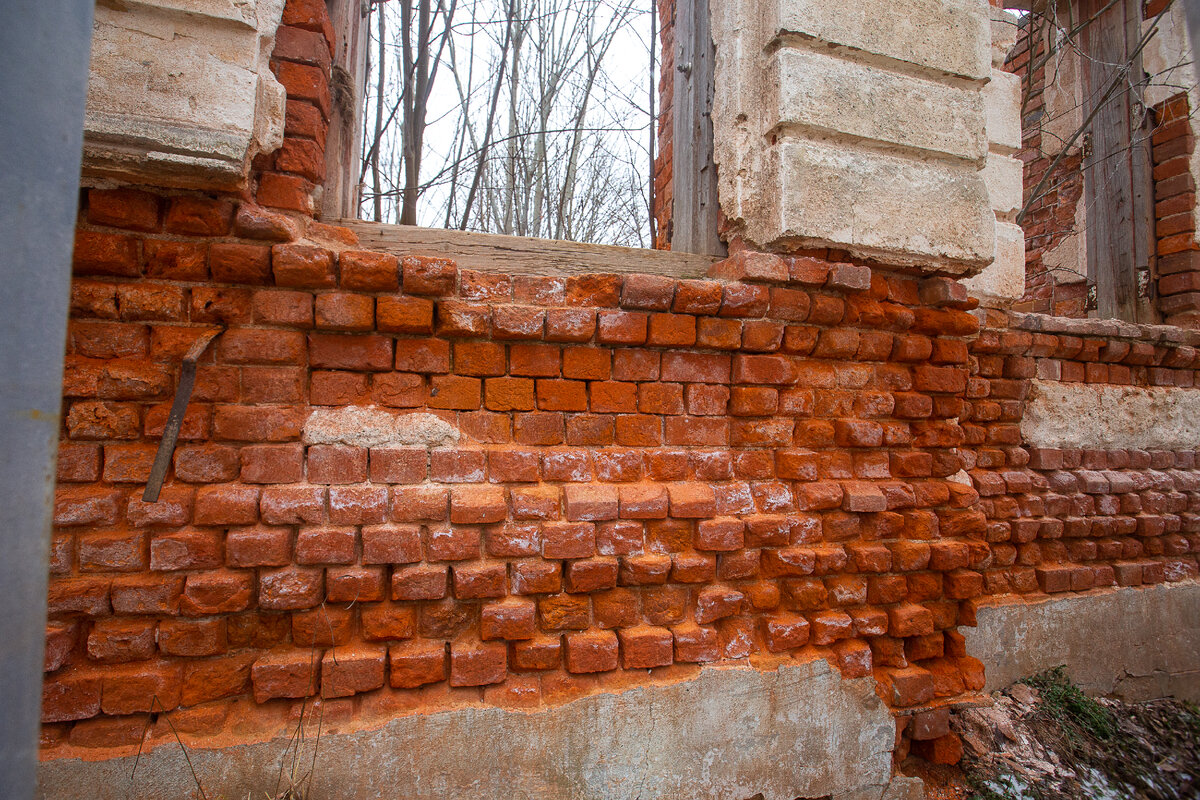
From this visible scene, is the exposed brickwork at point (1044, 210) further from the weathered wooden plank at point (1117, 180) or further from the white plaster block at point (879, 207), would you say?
the white plaster block at point (879, 207)

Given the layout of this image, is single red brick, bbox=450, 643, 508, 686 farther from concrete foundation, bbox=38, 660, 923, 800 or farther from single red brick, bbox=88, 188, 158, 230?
single red brick, bbox=88, 188, 158, 230

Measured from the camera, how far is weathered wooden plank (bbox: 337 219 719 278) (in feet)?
6.03

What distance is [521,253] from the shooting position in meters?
1.94

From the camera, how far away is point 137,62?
1439 millimetres

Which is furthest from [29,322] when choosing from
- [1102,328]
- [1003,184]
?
[1102,328]

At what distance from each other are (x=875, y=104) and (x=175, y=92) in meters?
2.11

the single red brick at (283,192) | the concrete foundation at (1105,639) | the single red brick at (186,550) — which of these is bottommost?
the concrete foundation at (1105,639)

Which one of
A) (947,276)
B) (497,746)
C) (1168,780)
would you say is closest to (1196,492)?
(1168,780)

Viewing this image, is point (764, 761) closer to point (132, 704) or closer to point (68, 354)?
point (132, 704)

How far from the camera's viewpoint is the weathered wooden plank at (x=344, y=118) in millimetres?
1866

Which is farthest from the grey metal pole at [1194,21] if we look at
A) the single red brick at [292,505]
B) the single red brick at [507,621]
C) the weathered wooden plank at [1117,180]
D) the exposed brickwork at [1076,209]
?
the weathered wooden plank at [1117,180]

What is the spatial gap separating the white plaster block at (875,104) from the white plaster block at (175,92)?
62.6 inches

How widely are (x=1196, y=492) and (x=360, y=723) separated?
4.10m

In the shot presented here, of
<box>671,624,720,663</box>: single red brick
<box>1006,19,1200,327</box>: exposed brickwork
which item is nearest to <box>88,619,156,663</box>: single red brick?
<box>671,624,720,663</box>: single red brick
